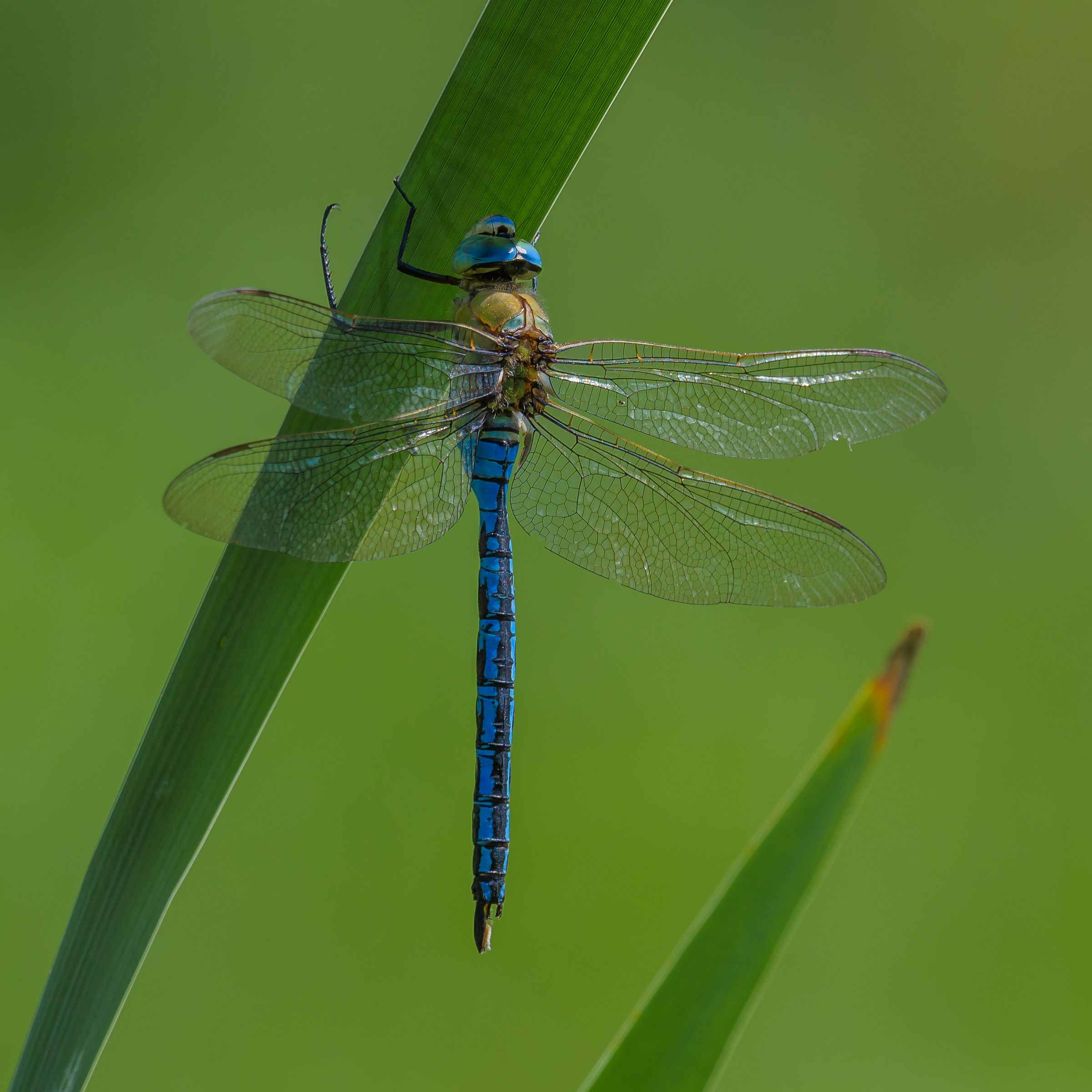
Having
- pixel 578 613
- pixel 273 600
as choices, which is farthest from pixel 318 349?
pixel 578 613

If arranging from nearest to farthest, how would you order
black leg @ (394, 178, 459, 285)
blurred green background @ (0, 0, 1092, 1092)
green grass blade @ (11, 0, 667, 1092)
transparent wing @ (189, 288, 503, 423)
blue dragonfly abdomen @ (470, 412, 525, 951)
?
1. green grass blade @ (11, 0, 667, 1092)
2. black leg @ (394, 178, 459, 285)
3. transparent wing @ (189, 288, 503, 423)
4. blue dragonfly abdomen @ (470, 412, 525, 951)
5. blurred green background @ (0, 0, 1092, 1092)

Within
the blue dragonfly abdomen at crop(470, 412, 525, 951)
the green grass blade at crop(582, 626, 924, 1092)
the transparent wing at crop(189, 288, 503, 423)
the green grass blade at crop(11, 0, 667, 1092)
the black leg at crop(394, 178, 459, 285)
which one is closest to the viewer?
the green grass blade at crop(582, 626, 924, 1092)

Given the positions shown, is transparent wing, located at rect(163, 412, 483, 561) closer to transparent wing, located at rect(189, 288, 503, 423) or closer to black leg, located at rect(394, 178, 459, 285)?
transparent wing, located at rect(189, 288, 503, 423)

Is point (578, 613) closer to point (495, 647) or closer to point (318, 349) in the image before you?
point (495, 647)

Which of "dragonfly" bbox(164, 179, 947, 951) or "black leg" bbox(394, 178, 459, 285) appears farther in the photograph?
"dragonfly" bbox(164, 179, 947, 951)

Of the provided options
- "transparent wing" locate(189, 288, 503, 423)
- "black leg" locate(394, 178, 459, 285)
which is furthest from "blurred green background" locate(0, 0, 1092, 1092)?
"black leg" locate(394, 178, 459, 285)

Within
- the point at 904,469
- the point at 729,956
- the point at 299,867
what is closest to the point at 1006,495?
the point at 904,469

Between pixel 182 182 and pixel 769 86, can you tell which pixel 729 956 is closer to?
pixel 182 182
